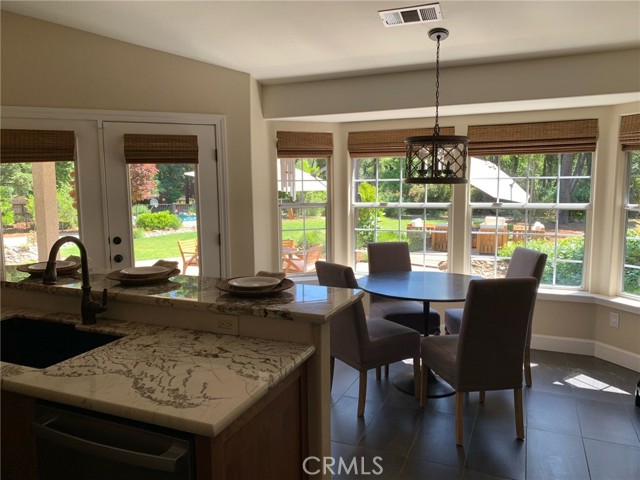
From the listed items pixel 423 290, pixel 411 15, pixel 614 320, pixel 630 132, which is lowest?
pixel 614 320

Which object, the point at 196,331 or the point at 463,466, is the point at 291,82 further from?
the point at 463,466

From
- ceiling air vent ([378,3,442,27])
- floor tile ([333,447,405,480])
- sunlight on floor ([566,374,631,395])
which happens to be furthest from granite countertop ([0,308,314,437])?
sunlight on floor ([566,374,631,395])

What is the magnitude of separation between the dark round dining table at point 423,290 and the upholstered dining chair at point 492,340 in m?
0.45

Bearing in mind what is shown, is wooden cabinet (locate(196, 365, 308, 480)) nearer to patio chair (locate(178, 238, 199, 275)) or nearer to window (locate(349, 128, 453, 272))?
patio chair (locate(178, 238, 199, 275))

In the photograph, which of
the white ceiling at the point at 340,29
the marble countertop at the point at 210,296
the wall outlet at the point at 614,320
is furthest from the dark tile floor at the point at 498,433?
the white ceiling at the point at 340,29

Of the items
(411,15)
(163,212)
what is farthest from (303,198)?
(411,15)

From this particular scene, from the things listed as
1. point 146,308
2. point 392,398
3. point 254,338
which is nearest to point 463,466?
point 392,398

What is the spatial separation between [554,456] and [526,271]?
1.35 meters

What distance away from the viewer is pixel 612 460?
2.41 m

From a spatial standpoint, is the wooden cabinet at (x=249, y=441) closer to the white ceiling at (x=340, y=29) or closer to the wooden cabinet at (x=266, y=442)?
the wooden cabinet at (x=266, y=442)

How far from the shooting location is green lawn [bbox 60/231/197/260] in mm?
3766

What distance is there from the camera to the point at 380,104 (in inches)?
151

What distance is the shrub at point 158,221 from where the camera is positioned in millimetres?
3750

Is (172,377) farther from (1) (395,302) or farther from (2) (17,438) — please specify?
(1) (395,302)
